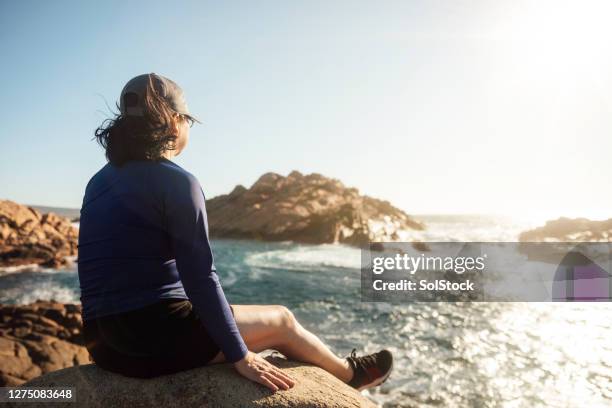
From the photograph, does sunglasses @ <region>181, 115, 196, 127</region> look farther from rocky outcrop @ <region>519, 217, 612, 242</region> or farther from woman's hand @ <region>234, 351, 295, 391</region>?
rocky outcrop @ <region>519, 217, 612, 242</region>

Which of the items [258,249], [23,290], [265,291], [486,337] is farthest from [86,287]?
[258,249]

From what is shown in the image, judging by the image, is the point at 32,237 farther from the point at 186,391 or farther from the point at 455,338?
the point at 186,391

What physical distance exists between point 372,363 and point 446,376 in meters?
4.79

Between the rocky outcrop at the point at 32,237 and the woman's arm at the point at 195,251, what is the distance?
22455 mm

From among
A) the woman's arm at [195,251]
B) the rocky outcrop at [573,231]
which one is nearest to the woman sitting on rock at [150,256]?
the woman's arm at [195,251]

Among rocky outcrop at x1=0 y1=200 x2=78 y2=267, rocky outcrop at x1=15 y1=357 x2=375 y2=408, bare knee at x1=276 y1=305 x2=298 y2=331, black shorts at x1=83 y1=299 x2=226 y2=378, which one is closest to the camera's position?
black shorts at x1=83 y1=299 x2=226 y2=378

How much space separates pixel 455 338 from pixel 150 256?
9222 mm

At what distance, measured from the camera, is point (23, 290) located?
15.9 m

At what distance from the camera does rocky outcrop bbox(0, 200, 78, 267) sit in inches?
881

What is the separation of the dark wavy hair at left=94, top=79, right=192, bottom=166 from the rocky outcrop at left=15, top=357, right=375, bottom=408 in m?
1.36

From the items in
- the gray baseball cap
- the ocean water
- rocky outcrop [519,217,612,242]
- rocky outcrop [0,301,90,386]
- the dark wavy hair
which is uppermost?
the gray baseball cap

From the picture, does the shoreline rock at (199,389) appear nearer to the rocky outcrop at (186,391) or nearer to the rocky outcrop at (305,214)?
the rocky outcrop at (186,391)

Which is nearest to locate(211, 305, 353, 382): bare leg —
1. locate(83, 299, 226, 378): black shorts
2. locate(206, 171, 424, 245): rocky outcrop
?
locate(83, 299, 226, 378): black shorts

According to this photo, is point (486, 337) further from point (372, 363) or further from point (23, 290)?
point (23, 290)
